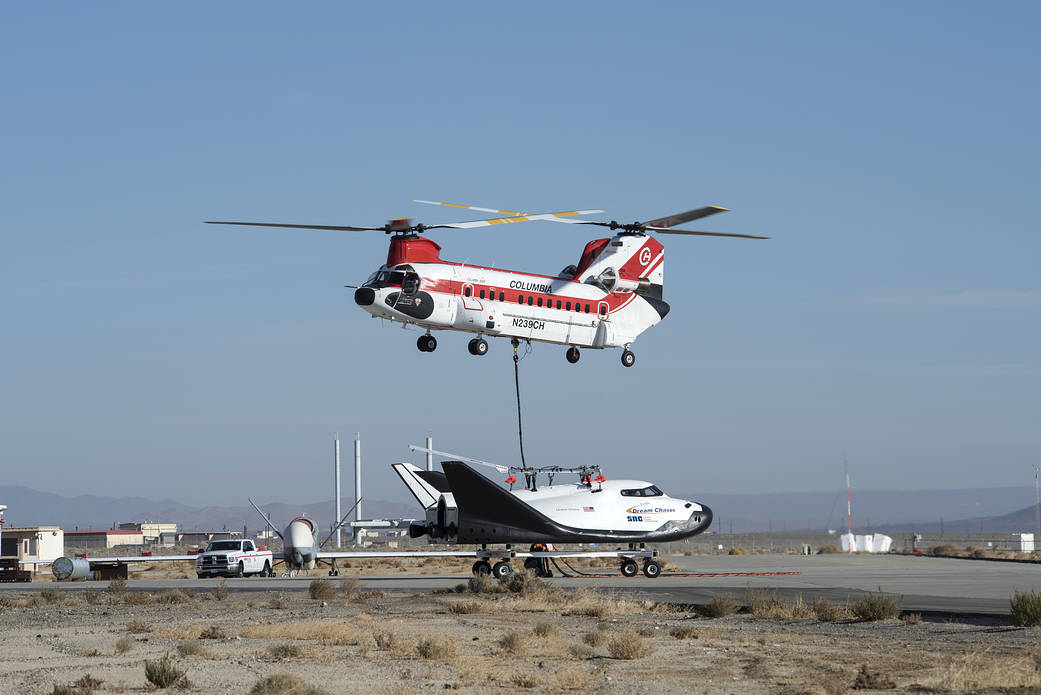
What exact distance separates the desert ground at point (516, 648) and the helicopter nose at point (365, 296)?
1004 centimetres

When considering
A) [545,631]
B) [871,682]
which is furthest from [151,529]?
[871,682]

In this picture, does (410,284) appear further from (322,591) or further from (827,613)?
(827,613)

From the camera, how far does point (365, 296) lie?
35.8 meters

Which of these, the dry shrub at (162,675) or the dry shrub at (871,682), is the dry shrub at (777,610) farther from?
the dry shrub at (162,675)

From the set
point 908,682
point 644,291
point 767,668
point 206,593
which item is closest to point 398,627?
point 767,668

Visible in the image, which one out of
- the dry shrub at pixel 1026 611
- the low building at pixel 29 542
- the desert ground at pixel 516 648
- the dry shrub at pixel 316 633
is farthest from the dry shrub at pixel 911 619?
the low building at pixel 29 542

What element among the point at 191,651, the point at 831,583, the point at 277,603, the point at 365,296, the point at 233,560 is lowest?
→ the point at 831,583

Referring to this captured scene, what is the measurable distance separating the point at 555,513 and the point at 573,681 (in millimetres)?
24550

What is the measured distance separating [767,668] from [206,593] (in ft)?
70.0

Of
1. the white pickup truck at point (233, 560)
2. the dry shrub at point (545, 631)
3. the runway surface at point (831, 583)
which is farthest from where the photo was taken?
the white pickup truck at point (233, 560)

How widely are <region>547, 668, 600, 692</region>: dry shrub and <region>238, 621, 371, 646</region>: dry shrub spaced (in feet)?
18.3

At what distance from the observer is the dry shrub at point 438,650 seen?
17.9 m

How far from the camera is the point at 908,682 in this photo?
48.9 feet

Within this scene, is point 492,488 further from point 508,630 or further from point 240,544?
point 508,630
